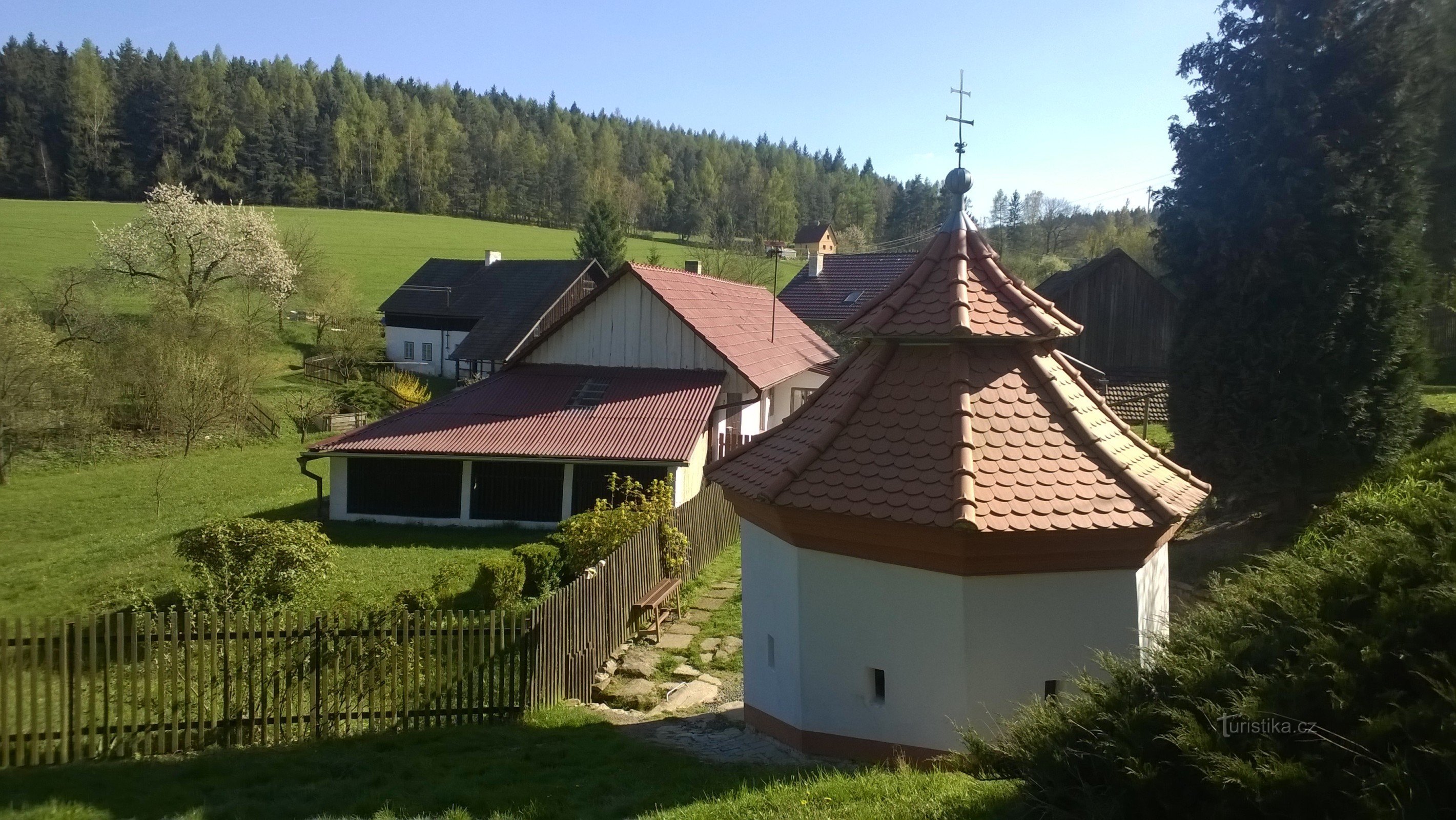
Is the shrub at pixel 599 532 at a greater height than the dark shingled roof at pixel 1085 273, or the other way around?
the dark shingled roof at pixel 1085 273

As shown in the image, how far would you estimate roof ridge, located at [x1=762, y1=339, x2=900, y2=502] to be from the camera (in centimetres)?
731

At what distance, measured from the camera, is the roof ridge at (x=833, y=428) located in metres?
7.31

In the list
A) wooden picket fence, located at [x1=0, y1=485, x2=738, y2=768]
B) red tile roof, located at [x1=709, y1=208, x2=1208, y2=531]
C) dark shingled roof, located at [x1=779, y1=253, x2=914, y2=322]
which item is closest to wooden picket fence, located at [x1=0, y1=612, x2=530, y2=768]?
wooden picket fence, located at [x1=0, y1=485, x2=738, y2=768]

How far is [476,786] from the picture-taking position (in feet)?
23.3

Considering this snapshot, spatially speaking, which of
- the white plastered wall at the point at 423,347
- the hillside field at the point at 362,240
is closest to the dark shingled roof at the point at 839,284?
the hillside field at the point at 362,240

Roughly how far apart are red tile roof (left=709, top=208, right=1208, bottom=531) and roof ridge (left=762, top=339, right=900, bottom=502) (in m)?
0.01

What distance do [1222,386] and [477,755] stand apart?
1312 centimetres

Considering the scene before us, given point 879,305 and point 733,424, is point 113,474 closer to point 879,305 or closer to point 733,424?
point 733,424

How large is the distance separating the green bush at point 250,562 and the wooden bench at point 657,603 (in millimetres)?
5009

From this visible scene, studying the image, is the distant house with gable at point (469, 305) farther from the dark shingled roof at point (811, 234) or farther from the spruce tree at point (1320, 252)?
the spruce tree at point (1320, 252)

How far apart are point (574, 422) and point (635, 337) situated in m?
3.38

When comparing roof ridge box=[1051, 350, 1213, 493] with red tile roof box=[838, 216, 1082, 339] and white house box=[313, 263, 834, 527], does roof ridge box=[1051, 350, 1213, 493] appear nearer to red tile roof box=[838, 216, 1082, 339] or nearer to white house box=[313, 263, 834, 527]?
red tile roof box=[838, 216, 1082, 339]

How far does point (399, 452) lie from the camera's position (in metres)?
20.5

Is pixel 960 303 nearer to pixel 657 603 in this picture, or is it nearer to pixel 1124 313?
pixel 657 603
